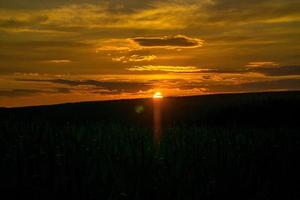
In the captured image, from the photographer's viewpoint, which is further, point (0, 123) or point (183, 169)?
point (0, 123)

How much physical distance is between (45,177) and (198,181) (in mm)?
2506

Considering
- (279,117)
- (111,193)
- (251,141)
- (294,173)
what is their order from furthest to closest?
(279,117)
(251,141)
(294,173)
(111,193)

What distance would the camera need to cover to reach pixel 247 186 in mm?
8398

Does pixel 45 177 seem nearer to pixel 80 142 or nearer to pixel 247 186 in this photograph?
pixel 80 142

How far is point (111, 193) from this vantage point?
23.1ft

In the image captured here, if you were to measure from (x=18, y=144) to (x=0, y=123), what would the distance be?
392 cm

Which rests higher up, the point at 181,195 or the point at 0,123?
the point at 0,123

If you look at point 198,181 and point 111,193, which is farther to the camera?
point 198,181

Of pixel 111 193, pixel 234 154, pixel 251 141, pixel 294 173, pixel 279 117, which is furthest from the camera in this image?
pixel 279 117

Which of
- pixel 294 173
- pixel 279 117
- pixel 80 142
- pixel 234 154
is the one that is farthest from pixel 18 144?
pixel 279 117

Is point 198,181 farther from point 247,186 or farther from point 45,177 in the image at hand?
point 45,177

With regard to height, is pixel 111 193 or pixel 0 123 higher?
pixel 0 123

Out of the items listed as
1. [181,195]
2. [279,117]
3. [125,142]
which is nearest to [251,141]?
[125,142]

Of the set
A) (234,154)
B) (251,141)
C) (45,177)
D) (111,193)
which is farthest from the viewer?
(251,141)
